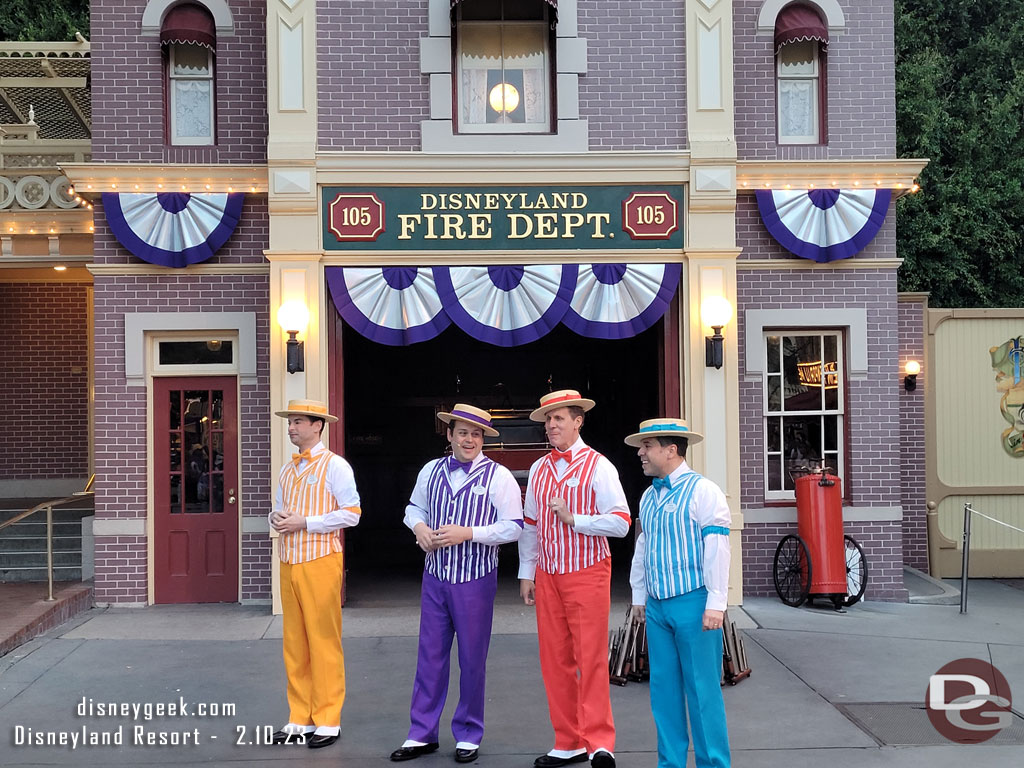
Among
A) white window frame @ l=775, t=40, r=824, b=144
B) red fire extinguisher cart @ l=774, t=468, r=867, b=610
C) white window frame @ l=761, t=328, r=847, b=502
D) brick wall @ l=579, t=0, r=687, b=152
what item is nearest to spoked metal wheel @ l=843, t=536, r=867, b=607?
red fire extinguisher cart @ l=774, t=468, r=867, b=610

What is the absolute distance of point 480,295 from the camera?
10.2m

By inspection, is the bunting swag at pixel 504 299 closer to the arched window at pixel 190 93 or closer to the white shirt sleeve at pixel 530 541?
the arched window at pixel 190 93

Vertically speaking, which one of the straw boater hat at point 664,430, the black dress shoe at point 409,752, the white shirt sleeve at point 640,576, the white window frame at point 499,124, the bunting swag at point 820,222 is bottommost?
the black dress shoe at point 409,752

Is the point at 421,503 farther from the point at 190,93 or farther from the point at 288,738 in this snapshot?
the point at 190,93

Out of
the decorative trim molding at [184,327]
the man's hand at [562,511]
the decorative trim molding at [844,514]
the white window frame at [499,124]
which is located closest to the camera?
the man's hand at [562,511]

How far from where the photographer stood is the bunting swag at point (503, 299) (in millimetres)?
10172

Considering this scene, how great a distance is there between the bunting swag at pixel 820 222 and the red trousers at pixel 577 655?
5753 millimetres

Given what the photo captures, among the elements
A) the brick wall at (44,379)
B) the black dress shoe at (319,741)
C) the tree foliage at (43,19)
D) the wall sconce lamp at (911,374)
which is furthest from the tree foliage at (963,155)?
the tree foliage at (43,19)

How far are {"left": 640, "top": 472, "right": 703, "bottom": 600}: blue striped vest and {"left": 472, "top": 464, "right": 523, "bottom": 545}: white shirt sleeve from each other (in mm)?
861

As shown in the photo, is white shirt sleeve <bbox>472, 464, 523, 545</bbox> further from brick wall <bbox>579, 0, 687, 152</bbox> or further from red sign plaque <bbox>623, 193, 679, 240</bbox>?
brick wall <bbox>579, 0, 687, 152</bbox>

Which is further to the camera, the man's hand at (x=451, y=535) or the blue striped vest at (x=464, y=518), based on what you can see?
the blue striped vest at (x=464, y=518)

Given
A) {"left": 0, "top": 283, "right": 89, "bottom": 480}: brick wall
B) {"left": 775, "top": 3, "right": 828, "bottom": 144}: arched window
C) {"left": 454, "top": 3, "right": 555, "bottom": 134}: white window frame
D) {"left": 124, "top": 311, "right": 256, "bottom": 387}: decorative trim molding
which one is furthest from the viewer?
{"left": 0, "top": 283, "right": 89, "bottom": 480}: brick wall

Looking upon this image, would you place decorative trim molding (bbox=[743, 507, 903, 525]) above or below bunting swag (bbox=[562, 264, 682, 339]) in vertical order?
below

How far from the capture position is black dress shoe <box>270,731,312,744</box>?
20.6 ft
